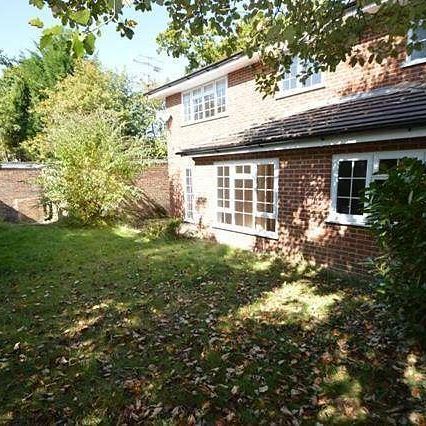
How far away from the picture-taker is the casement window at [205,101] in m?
13.0

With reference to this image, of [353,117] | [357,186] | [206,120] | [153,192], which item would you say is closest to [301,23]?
[353,117]

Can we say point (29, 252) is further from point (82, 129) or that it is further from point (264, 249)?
point (264, 249)

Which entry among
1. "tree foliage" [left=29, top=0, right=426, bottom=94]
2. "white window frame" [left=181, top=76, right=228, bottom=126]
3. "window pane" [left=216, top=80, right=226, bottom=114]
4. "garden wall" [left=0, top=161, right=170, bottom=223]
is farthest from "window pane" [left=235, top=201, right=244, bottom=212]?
"garden wall" [left=0, top=161, right=170, bottom=223]

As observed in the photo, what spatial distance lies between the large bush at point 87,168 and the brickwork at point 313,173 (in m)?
3.97

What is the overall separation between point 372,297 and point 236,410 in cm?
386

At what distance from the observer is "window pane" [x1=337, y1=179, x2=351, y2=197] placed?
7.39 meters

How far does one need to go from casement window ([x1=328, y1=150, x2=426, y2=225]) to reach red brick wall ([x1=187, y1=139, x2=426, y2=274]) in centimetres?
→ 14

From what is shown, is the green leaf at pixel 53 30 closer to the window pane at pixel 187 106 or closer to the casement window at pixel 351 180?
the casement window at pixel 351 180

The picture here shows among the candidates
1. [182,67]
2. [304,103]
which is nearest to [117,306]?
[304,103]

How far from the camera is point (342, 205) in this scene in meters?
7.55

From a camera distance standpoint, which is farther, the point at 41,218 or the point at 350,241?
the point at 41,218

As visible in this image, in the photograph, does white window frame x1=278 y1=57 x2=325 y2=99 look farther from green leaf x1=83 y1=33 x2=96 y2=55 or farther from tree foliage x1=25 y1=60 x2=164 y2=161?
tree foliage x1=25 y1=60 x2=164 y2=161

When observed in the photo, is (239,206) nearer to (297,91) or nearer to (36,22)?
(297,91)

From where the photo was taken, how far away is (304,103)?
989 centimetres
